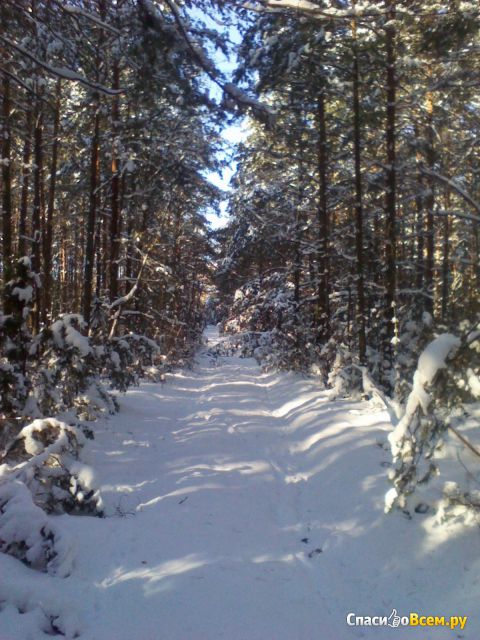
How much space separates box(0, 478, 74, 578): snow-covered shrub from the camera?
13.5 feet

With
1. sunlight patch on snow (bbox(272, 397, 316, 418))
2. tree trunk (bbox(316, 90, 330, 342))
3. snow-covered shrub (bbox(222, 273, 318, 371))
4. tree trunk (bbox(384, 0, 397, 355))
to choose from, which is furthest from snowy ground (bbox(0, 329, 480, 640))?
snow-covered shrub (bbox(222, 273, 318, 371))

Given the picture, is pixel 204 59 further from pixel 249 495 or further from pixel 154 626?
pixel 154 626

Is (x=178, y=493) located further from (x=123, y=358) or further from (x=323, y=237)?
(x=323, y=237)

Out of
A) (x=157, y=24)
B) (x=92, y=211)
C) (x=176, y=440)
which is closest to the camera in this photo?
(x=157, y=24)

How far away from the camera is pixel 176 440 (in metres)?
9.17

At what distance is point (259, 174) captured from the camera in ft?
63.1

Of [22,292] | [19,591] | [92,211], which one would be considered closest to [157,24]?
[22,292]

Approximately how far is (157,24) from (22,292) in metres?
3.64

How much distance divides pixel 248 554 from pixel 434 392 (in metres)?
2.32

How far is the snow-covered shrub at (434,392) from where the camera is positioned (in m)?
4.11

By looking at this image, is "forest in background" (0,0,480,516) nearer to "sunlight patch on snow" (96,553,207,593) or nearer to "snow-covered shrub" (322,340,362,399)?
"snow-covered shrub" (322,340,362,399)

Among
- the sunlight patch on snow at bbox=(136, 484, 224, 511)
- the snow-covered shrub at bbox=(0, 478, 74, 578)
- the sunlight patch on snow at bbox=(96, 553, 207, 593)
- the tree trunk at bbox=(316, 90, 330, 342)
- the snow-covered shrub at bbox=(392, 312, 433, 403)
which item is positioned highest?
the tree trunk at bbox=(316, 90, 330, 342)

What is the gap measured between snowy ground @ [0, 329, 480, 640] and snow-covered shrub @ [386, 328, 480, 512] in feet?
2.34

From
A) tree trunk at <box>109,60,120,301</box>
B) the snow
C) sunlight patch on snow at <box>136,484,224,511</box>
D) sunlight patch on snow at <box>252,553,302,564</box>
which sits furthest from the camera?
tree trunk at <box>109,60,120,301</box>
